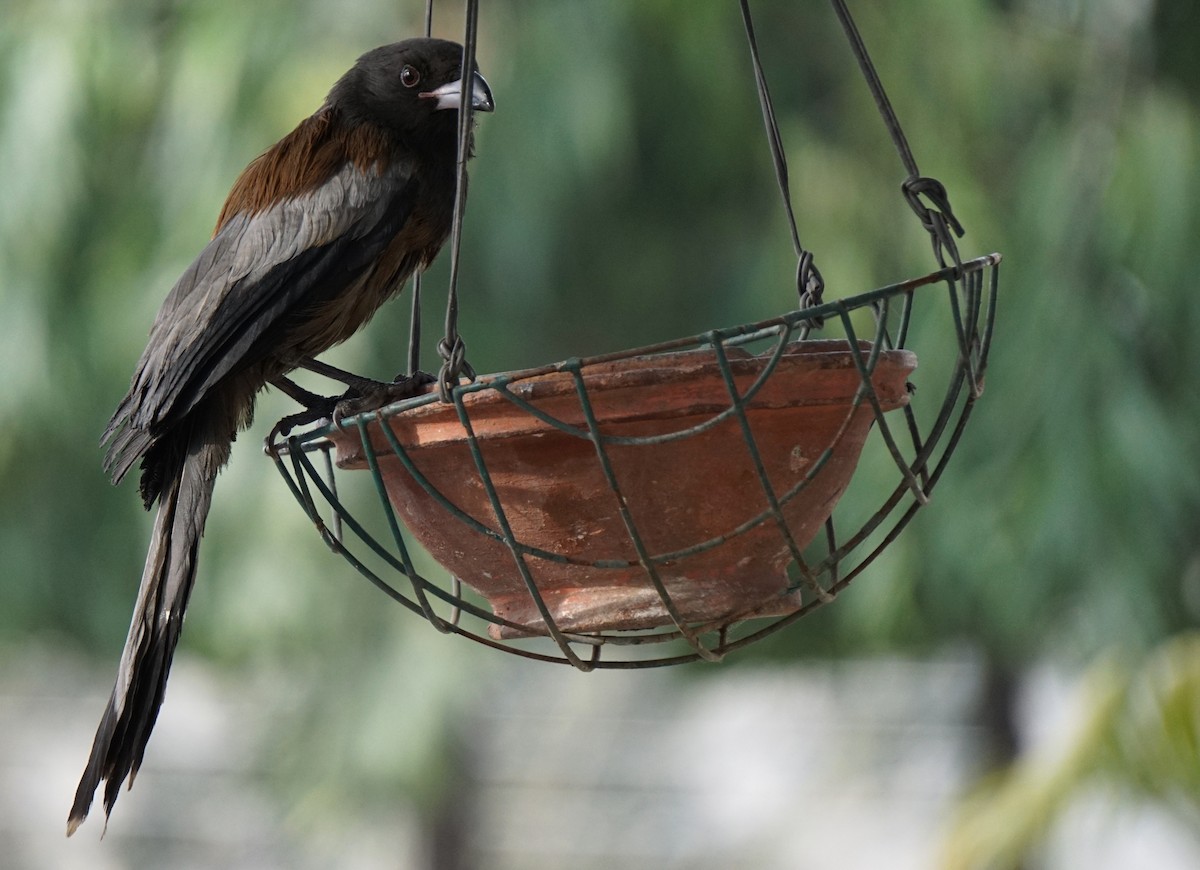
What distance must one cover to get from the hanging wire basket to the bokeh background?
10.2ft

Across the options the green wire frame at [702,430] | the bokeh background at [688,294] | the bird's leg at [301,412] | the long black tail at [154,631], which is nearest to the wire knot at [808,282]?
the green wire frame at [702,430]

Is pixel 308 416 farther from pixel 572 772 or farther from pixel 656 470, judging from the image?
pixel 572 772

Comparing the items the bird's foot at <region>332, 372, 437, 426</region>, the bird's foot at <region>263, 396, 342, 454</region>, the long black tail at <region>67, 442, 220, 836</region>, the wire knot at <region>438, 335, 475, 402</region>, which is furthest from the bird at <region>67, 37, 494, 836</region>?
the wire knot at <region>438, 335, 475, 402</region>

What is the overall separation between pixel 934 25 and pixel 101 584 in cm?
473

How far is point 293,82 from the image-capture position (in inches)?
225

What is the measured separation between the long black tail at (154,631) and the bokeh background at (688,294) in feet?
9.43

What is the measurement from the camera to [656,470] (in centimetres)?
185

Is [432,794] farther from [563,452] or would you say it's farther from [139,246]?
[563,452]

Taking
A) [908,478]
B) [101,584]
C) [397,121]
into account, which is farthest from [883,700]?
[908,478]

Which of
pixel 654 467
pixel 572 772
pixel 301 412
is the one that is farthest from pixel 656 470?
pixel 572 772

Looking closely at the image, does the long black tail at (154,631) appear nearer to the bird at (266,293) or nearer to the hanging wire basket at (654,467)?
the bird at (266,293)

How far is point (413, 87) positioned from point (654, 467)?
1.43 meters

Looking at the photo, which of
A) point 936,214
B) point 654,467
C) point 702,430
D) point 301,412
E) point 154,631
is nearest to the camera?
point 702,430

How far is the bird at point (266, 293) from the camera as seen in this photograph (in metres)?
2.49
